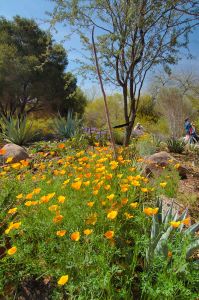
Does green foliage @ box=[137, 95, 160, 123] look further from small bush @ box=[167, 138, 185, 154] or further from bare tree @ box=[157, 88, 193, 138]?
small bush @ box=[167, 138, 185, 154]

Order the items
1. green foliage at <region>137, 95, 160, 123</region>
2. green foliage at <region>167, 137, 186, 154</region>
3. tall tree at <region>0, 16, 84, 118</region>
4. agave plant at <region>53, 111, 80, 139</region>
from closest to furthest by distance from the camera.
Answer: green foliage at <region>167, 137, 186, 154</region>, agave plant at <region>53, 111, 80, 139</region>, tall tree at <region>0, 16, 84, 118</region>, green foliage at <region>137, 95, 160, 123</region>

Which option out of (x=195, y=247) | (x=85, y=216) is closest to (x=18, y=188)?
(x=85, y=216)

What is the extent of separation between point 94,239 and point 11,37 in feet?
59.6

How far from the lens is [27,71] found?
15.8 metres

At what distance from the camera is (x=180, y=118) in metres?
16.9

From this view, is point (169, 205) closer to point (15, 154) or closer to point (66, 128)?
point (15, 154)

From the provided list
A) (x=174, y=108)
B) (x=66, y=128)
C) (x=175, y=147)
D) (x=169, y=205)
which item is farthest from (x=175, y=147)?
(x=174, y=108)

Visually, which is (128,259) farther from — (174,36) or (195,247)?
(174,36)

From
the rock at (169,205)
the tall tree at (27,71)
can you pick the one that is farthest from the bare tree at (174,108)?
the rock at (169,205)

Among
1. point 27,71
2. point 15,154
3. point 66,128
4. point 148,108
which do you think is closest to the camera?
point 15,154

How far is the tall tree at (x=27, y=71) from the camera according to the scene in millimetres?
15500

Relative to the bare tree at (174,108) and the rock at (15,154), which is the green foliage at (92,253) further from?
the bare tree at (174,108)

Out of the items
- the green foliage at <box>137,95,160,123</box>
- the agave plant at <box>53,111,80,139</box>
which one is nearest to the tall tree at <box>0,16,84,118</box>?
the green foliage at <box>137,95,160,123</box>

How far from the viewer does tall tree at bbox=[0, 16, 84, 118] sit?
50.9 feet
